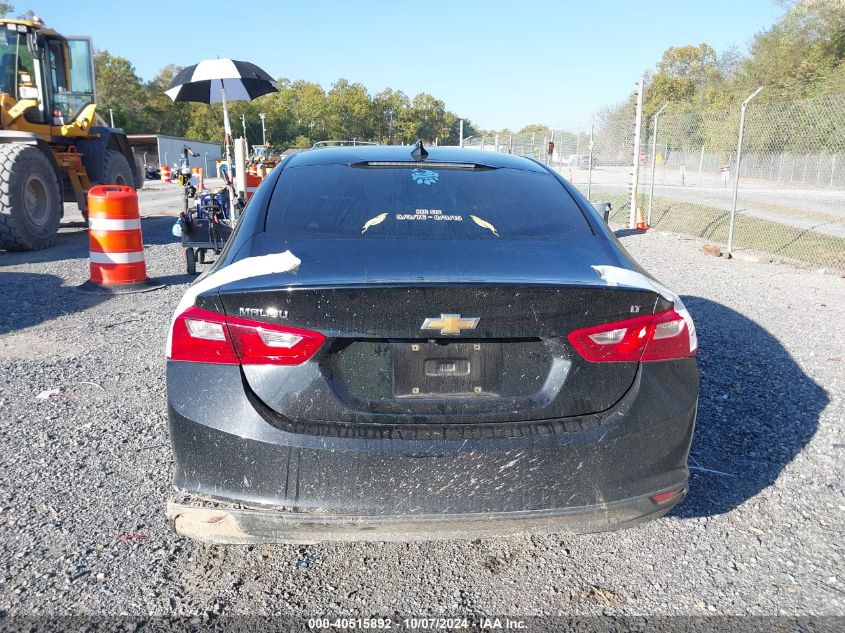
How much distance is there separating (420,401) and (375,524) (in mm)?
416

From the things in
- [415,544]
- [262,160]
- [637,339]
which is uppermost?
[262,160]

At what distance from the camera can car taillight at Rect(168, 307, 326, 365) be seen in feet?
7.26

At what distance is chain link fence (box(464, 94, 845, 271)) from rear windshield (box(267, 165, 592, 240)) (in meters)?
8.12

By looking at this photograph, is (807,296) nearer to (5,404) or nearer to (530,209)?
(530,209)

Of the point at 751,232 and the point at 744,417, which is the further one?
the point at 751,232

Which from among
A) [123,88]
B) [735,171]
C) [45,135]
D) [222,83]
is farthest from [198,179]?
[123,88]

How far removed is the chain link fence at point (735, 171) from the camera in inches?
485

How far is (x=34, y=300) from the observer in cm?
734

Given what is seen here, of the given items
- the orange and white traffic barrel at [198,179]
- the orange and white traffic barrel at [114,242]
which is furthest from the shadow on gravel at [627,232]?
the orange and white traffic barrel at [114,242]

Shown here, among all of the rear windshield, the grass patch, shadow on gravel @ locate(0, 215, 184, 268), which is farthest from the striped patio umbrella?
the rear windshield

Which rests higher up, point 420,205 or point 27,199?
point 420,205

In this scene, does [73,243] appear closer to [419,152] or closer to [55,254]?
[55,254]

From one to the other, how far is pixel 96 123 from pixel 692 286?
1158 cm

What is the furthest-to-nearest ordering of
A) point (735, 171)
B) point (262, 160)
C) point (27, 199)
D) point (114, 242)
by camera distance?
1. point (262, 160)
2. point (735, 171)
3. point (27, 199)
4. point (114, 242)
